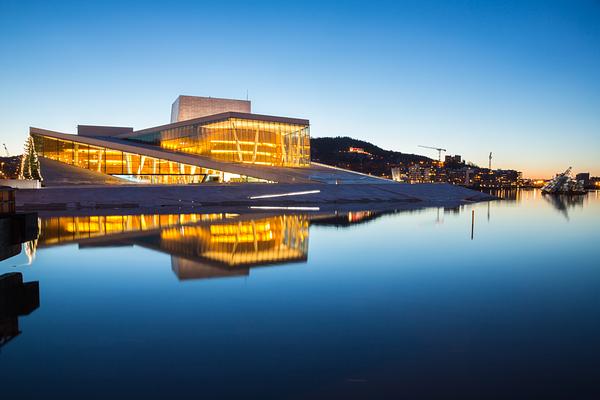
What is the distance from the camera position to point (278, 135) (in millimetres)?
47906

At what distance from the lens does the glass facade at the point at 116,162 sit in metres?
42.5

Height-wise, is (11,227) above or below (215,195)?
above

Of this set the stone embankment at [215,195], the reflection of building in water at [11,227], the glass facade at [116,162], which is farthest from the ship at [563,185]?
the reflection of building in water at [11,227]

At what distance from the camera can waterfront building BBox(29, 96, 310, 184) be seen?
41750 millimetres

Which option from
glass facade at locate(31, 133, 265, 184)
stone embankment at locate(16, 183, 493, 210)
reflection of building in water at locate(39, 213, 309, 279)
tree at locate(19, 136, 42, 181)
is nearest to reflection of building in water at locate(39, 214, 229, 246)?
reflection of building in water at locate(39, 213, 309, 279)

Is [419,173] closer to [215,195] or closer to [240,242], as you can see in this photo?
[215,195]

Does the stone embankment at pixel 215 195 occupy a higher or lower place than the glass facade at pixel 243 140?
lower

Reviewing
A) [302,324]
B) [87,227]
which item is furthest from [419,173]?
[302,324]

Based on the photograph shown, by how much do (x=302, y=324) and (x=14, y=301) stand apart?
Answer: 4726 mm

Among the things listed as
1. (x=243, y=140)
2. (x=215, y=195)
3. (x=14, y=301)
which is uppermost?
(x=243, y=140)

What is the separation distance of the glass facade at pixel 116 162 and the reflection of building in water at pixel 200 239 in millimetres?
22390

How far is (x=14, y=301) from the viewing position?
22.4 feet

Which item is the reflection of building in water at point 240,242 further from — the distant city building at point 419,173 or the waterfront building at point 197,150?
the distant city building at point 419,173

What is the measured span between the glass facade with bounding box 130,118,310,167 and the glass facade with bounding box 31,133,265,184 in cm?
388
